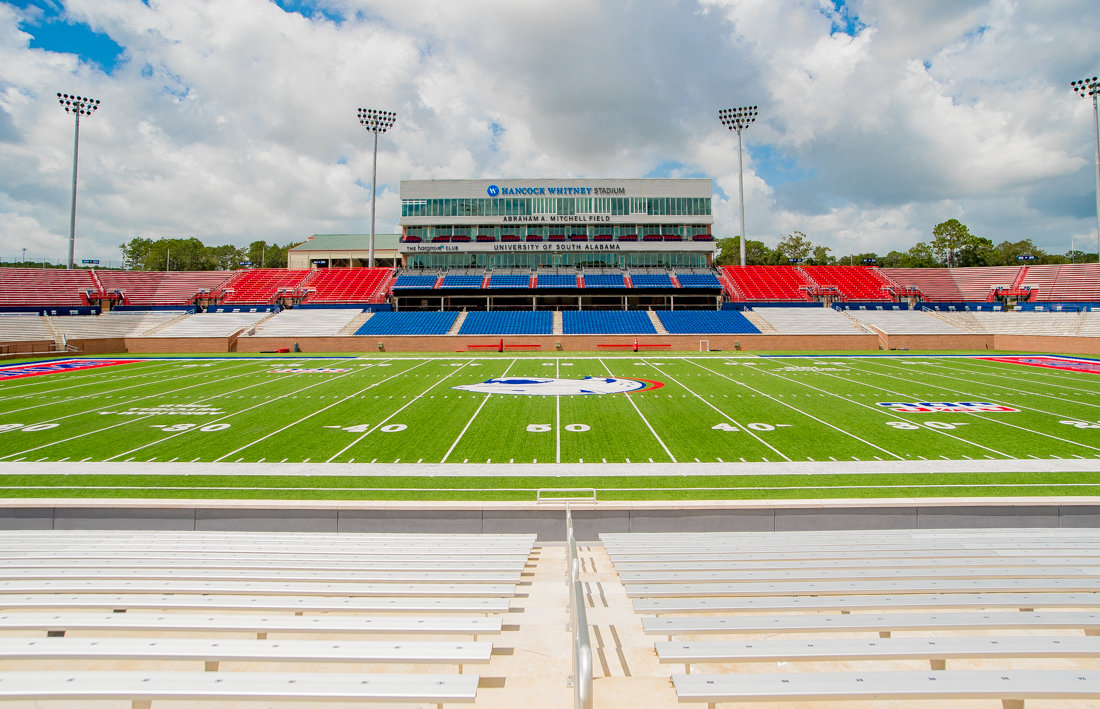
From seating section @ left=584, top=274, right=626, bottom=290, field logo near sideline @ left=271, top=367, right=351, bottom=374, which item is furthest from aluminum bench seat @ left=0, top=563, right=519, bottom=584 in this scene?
seating section @ left=584, top=274, right=626, bottom=290

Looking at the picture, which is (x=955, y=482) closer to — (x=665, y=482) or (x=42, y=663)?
(x=665, y=482)

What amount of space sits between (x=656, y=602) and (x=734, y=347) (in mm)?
38628

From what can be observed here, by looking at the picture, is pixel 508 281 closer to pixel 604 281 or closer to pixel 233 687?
pixel 604 281

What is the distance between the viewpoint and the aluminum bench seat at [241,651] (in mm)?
2652

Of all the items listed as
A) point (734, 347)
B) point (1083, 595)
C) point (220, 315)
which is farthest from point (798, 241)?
point (1083, 595)

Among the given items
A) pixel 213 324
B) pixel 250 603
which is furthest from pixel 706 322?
pixel 250 603

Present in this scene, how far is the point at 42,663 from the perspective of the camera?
11.7 ft

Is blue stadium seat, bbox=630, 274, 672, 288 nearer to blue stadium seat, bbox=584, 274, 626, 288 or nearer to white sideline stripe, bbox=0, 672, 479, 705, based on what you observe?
blue stadium seat, bbox=584, 274, 626, 288

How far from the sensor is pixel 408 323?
147ft

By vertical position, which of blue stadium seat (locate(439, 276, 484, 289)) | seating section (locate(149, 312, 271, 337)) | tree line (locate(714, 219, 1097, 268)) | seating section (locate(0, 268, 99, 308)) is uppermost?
tree line (locate(714, 219, 1097, 268))

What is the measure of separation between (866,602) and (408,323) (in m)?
43.7

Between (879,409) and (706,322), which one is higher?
(706,322)

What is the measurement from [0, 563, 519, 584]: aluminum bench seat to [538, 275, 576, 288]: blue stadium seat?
46.7 metres

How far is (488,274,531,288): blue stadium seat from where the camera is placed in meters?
50.9
